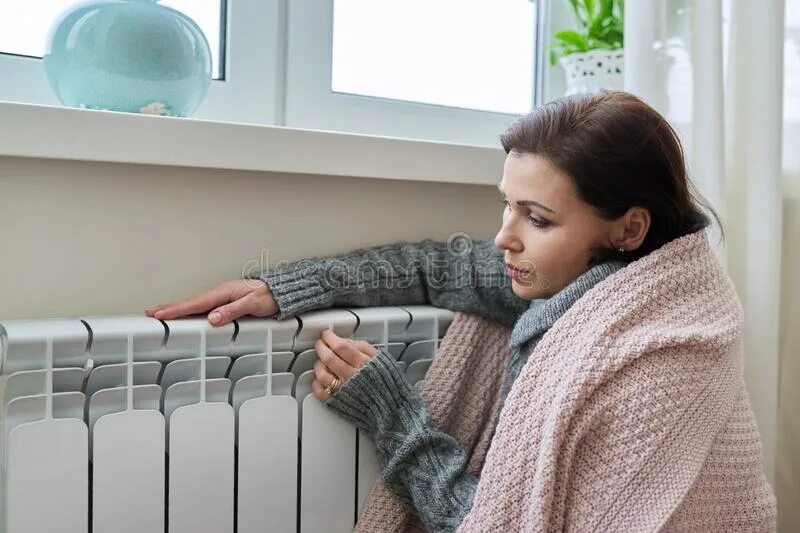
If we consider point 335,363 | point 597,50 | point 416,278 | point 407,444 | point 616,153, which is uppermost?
point 597,50

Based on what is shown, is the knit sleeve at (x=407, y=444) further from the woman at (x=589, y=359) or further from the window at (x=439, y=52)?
the window at (x=439, y=52)

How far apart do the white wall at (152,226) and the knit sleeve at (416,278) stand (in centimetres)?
5

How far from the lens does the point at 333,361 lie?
0.91 meters

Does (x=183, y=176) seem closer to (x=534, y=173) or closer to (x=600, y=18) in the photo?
(x=534, y=173)

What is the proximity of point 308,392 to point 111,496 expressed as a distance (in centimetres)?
26

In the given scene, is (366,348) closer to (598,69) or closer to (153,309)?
(153,309)

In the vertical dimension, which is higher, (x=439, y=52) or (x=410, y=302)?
(x=439, y=52)

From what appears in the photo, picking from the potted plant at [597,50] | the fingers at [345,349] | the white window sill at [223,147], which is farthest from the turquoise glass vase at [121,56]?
the potted plant at [597,50]

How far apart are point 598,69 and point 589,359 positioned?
0.66 metres

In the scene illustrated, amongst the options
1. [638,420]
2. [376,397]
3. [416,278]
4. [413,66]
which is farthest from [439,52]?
[638,420]

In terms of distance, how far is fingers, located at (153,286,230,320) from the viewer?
34.4 inches

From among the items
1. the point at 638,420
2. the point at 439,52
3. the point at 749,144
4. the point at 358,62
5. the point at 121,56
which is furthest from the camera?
the point at 439,52

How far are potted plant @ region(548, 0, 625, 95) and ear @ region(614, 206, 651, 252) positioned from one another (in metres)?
0.44

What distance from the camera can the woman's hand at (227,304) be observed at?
872 mm
